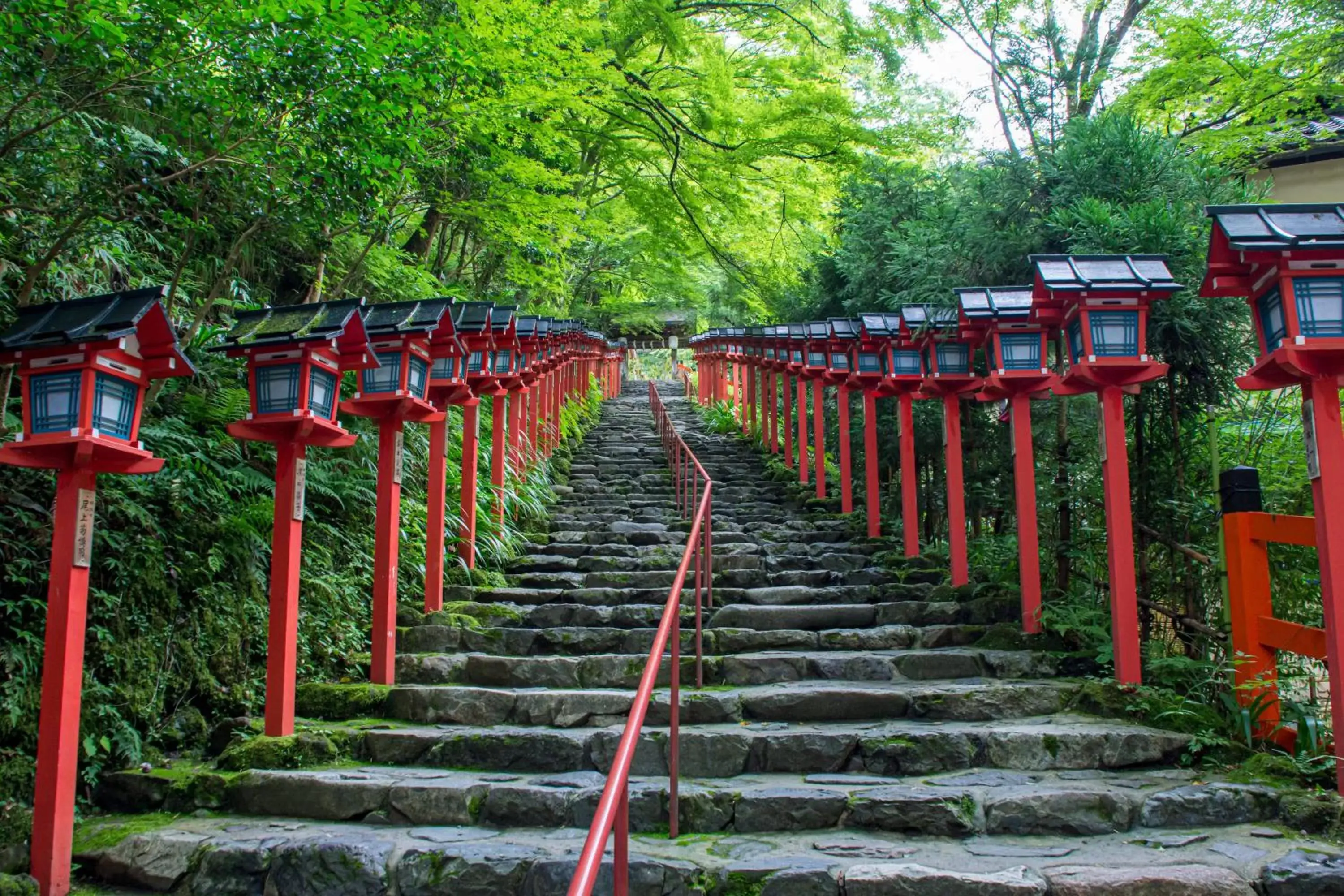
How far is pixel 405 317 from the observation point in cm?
580

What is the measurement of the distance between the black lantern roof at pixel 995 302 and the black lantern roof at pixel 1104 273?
70 cm

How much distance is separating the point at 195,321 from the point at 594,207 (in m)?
10.6

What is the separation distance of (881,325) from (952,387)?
113cm

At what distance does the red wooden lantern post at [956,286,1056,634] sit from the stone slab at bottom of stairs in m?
2.42

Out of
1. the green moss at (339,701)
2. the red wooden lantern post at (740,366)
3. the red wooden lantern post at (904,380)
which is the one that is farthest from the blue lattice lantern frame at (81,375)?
the red wooden lantern post at (740,366)

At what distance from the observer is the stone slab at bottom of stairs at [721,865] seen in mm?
3332

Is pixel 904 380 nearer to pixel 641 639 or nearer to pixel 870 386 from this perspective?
pixel 870 386

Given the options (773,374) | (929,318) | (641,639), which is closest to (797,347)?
(773,374)

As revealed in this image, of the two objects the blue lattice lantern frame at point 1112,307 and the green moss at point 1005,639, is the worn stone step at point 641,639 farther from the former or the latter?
the blue lattice lantern frame at point 1112,307

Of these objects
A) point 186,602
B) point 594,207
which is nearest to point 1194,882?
point 186,602

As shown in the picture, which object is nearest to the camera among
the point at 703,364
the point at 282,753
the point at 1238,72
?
the point at 282,753

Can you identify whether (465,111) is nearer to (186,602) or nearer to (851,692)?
(186,602)

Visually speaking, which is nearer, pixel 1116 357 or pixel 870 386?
pixel 1116 357

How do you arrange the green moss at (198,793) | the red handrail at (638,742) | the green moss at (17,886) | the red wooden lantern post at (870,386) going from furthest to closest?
the red wooden lantern post at (870,386)
the green moss at (198,793)
the green moss at (17,886)
the red handrail at (638,742)
